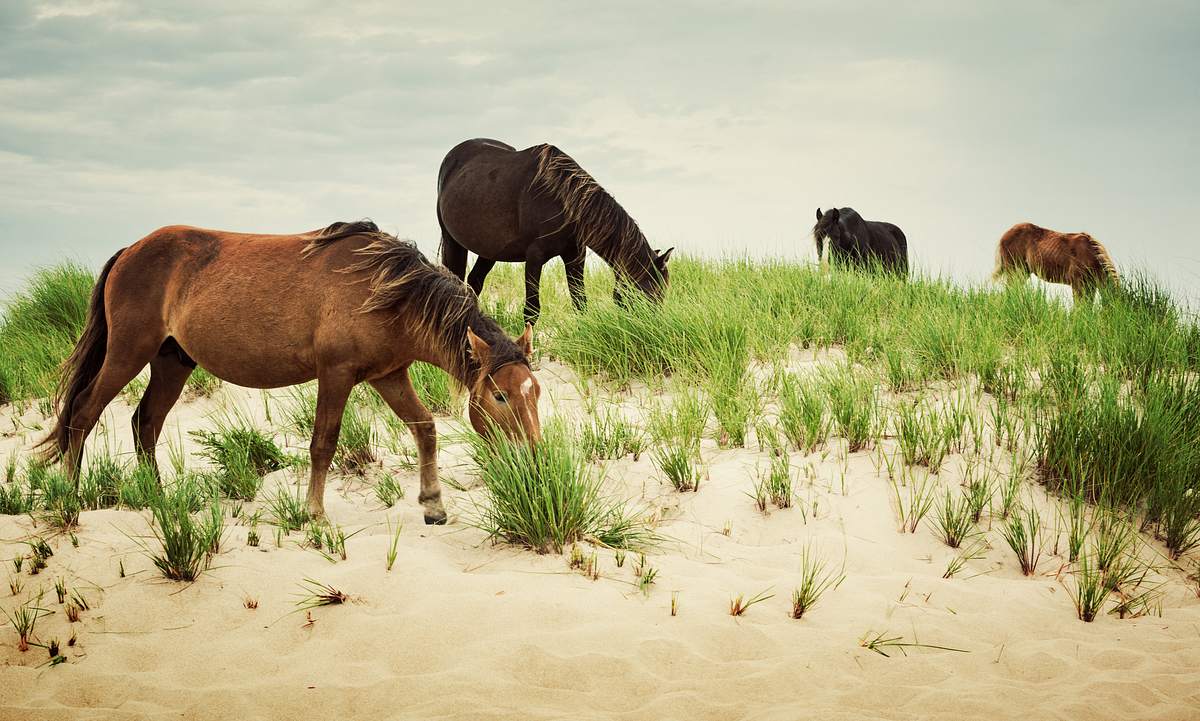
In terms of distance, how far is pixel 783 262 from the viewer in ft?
33.2

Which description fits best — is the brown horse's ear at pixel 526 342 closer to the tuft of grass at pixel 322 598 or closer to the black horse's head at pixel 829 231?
the tuft of grass at pixel 322 598

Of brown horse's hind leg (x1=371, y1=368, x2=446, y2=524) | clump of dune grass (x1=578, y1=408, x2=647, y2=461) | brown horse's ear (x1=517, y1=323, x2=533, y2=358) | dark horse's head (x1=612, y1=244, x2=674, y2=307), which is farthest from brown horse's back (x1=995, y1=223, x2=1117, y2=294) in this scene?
brown horse's hind leg (x1=371, y1=368, x2=446, y2=524)

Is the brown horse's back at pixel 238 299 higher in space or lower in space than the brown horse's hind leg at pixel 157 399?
higher

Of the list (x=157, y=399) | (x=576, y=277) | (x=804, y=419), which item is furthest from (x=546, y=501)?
(x=576, y=277)

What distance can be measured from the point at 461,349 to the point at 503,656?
5.64 feet

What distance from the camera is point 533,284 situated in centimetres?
837

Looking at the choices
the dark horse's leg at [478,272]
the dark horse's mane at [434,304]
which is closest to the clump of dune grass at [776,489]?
the dark horse's mane at [434,304]

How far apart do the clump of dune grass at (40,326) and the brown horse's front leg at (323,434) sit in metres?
5.85

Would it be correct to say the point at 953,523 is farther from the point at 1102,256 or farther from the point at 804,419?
the point at 1102,256

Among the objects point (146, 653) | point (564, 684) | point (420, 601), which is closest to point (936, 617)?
point (564, 684)

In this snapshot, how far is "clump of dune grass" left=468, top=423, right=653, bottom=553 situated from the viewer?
165 inches

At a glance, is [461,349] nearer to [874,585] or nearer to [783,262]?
[874,585]

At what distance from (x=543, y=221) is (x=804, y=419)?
11.7ft

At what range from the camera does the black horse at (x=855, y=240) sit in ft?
39.1
